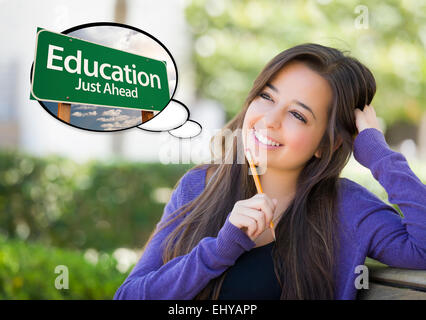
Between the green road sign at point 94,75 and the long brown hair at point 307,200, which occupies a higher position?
the green road sign at point 94,75

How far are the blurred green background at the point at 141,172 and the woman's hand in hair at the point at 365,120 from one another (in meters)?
0.22

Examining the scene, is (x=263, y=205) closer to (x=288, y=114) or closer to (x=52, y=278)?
(x=288, y=114)

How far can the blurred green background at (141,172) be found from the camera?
8.20 feet

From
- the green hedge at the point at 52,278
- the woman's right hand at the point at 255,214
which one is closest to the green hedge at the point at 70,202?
the green hedge at the point at 52,278

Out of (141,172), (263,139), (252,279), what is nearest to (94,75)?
(263,139)

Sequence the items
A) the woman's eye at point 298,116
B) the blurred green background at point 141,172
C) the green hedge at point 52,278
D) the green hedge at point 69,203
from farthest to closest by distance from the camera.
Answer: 1. the green hedge at point 69,203
2. the blurred green background at point 141,172
3. the green hedge at point 52,278
4. the woman's eye at point 298,116

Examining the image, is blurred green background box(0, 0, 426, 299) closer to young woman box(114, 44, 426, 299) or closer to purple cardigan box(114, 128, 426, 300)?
young woman box(114, 44, 426, 299)

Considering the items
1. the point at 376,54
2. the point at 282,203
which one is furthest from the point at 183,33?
the point at 282,203

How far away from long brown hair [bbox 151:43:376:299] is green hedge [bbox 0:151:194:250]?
2.97 metres

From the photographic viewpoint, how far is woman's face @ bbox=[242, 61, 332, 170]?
141 centimetres

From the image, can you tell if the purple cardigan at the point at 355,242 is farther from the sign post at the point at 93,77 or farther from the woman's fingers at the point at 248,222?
the sign post at the point at 93,77

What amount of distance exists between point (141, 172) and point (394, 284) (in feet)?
12.5

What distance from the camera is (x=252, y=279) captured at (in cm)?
134
